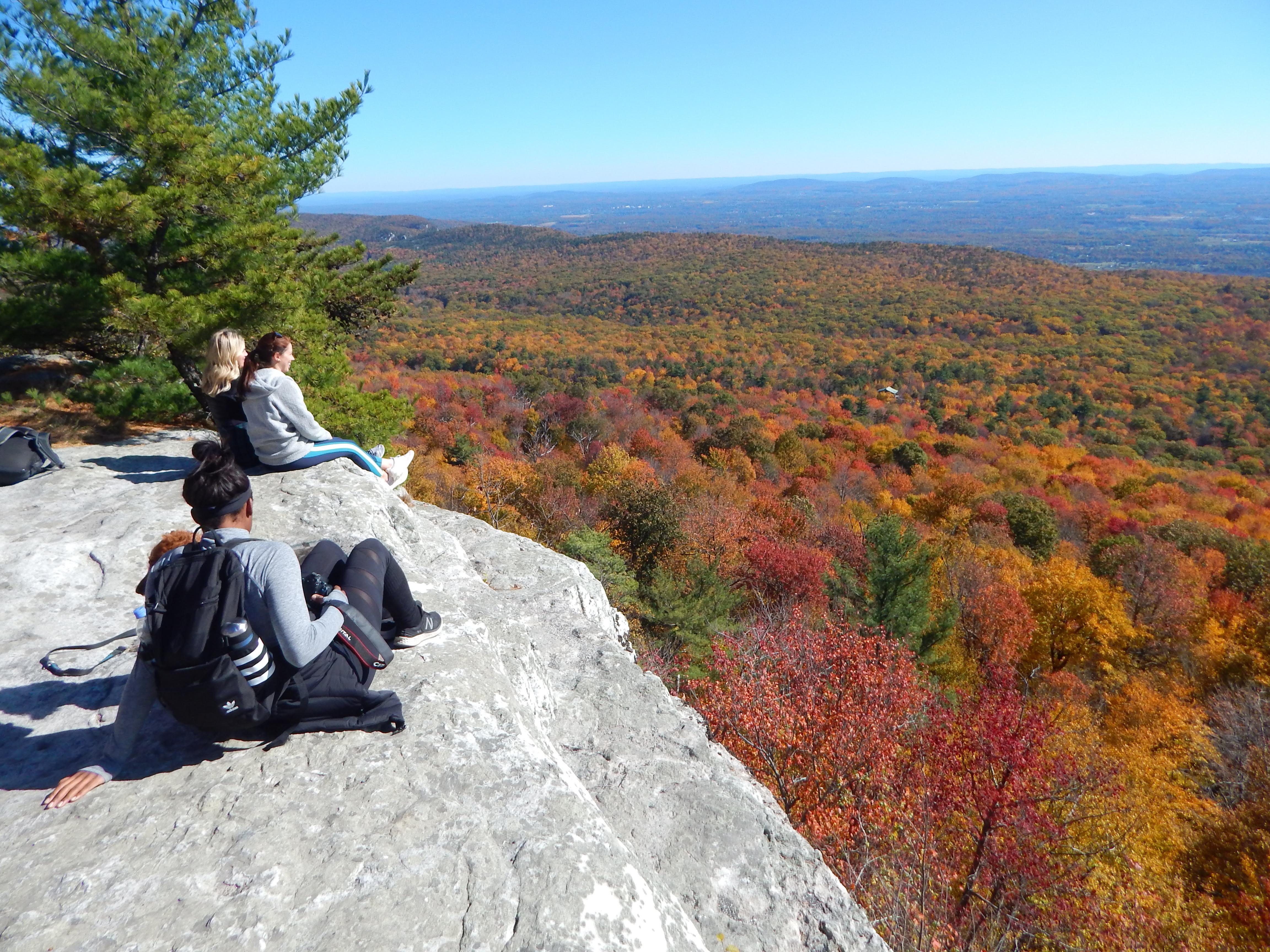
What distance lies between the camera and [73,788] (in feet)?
9.59

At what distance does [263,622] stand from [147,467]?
201 inches

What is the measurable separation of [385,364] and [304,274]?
50.2 metres

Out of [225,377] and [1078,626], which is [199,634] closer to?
[225,377]

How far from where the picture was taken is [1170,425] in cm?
6606

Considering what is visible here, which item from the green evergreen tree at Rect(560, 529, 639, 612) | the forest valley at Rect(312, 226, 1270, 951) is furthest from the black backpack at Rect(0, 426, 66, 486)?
the green evergreen tree at Rect(560, 529, 639, 612)

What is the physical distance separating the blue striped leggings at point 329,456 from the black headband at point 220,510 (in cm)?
326

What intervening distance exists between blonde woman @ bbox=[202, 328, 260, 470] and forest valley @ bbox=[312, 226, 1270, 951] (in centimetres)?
715

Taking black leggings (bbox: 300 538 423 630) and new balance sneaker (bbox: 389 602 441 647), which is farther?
new balance sneaker (bbox: 389 602 441 647)

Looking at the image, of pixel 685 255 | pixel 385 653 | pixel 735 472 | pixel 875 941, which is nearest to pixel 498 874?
pixel 385 653

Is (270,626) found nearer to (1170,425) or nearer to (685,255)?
(1170,425)

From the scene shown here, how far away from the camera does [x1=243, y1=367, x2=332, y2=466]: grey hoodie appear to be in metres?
5.14

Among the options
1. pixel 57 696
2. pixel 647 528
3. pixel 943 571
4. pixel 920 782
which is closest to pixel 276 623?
pixel 57 696

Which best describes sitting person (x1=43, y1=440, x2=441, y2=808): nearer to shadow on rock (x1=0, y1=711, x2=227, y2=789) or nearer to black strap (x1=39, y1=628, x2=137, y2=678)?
shadow on rock (x1=0, y1=711, x2=227, y2=789)

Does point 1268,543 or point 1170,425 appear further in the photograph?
point 1170,425
